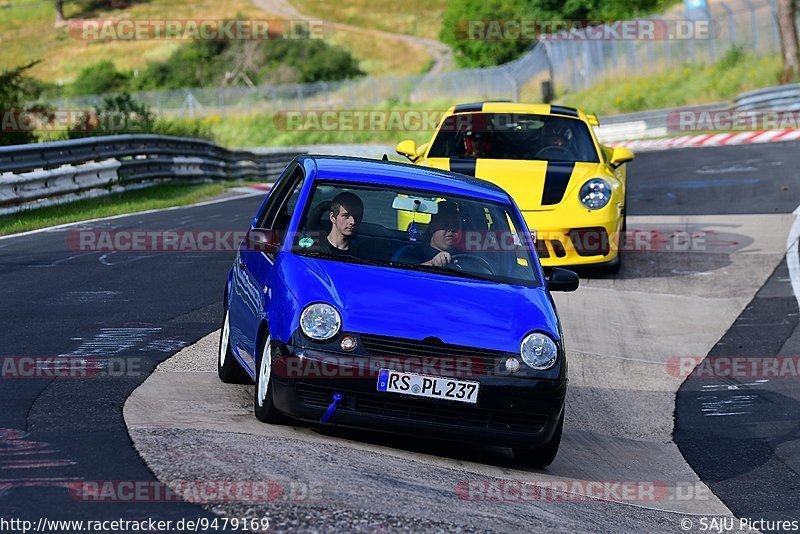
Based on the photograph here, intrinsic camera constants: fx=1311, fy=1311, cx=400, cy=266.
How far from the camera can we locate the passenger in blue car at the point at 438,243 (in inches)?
290

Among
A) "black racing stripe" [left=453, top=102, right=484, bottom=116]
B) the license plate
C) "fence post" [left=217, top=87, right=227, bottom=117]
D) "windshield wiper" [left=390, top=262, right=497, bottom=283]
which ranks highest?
"black racing stripe" [left=453, top=102, right=484, bottom=116]

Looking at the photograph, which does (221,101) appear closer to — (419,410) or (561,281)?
(561,281)

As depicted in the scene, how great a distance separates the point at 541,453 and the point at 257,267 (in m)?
1.94

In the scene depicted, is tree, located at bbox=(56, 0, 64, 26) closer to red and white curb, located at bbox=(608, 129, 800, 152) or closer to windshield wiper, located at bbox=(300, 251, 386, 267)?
red and white curb, located at bbox=(608, 129, 800, 152)

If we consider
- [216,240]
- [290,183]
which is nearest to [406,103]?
[216,240]

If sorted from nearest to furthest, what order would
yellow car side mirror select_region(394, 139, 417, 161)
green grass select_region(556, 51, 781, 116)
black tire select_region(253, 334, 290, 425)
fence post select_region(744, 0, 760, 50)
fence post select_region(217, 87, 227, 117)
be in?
black tire select_region(253, 334, 290, 425)
yellow car side mirror select_region(394, 139, 417, 161)
green grass select_region(556, 51, 781, 116)
fence post select_region(744, 0, 760, 50)
fence post select_region(217, 87, 227, 117)

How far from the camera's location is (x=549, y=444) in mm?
6789

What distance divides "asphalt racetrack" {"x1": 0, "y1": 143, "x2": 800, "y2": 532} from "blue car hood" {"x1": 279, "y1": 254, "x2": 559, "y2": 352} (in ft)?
2.11

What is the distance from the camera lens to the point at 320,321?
641cm

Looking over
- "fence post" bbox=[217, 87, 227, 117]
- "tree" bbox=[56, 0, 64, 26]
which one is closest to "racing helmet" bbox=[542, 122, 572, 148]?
"fence post" bbox=[217, 87, 227, 117]

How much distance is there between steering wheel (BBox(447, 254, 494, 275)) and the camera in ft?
24.1

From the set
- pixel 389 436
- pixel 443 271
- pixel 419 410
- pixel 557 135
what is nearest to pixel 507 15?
pixel 557 135

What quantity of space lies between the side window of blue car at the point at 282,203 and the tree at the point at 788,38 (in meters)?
34.7

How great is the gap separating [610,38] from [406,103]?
12.7m
